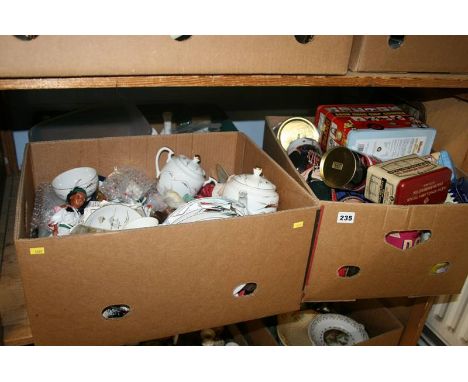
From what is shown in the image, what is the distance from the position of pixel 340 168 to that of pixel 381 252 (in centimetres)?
20

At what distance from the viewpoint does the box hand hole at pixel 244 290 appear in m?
0.84

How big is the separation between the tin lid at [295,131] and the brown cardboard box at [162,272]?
0.21 metres

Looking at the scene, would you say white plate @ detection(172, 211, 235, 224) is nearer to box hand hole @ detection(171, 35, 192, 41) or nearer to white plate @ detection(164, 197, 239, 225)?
white plate @ detection(164, 197, 239, 225)

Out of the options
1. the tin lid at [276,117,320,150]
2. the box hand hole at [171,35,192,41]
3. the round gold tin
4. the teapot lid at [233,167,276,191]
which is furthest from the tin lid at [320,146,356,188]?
the box hand hole at [171,35,192,41]

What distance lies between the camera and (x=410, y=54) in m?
0.85

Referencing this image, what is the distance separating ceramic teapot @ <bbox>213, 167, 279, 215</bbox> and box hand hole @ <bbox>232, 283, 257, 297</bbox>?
15 cm

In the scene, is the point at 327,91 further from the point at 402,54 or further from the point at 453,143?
the point at 402,54

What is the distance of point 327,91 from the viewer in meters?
1.52

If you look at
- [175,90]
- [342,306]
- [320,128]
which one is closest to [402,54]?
[320,128]

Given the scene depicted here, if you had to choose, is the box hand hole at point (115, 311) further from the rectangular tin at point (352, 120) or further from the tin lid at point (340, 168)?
the rectangular tin at point (352, 120)

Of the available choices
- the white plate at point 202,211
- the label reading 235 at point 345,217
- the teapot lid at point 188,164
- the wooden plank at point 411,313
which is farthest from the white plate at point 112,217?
the wooden plank at point 411,313

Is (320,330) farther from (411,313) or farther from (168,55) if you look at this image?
(168,55)

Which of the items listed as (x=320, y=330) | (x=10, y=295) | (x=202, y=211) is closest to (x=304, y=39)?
(x=202, y=211)
